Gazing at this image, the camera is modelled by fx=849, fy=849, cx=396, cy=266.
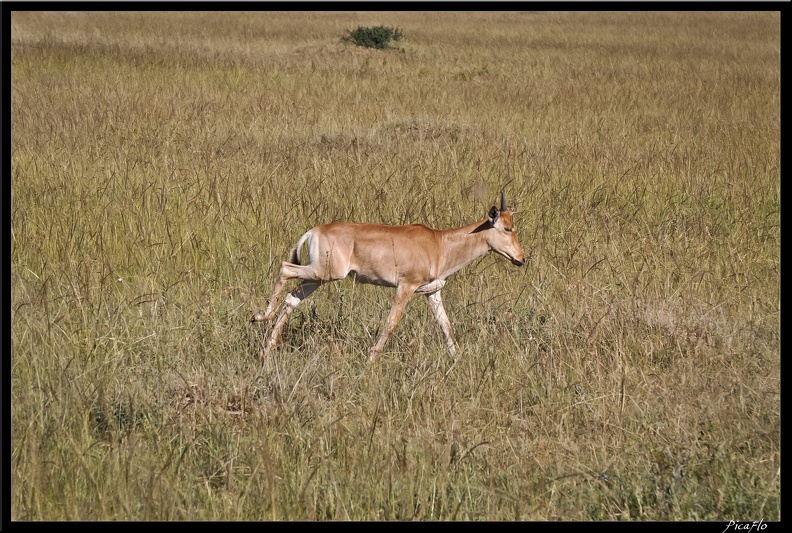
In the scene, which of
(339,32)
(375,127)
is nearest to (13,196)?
(375,127)

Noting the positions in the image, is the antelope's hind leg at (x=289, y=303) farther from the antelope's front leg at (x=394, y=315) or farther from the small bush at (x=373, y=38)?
the small bush at (x=373, y=38)

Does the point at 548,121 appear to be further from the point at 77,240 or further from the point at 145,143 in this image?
the point at 77,240

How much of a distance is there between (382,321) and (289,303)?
601 mm

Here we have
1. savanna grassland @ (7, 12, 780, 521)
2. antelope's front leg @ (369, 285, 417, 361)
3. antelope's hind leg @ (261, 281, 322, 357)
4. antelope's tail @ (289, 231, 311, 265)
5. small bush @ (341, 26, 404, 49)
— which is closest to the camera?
savanna grassland @ (7, 12, 780, 521)

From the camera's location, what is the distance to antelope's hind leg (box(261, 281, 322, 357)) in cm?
450

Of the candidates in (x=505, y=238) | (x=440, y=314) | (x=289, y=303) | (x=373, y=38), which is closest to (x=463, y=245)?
(x=505, y=238)

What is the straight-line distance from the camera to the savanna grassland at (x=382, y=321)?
124 inches

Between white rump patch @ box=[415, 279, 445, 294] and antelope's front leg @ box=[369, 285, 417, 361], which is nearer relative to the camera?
antelope's front leg @ box=[369, 285, 417, 361]

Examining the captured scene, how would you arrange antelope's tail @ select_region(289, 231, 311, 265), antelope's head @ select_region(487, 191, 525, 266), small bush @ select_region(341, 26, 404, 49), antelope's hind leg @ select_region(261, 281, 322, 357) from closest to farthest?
antelope's hind leg @ select_region(261, 281, 322, 357), antelope's tail @ select_region(289, 231, 311, 265), antelope's head @ select_region(487, 191, 525, 266), small bush @ select_region(341, 26, 404, 49)

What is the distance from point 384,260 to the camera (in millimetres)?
4582

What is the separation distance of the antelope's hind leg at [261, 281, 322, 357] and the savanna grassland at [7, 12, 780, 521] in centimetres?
11

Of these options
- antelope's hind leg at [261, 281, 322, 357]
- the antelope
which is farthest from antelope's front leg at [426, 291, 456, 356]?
antelope's hind leg at [261, 281, 322, 357]

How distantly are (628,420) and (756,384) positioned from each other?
2.28 feet

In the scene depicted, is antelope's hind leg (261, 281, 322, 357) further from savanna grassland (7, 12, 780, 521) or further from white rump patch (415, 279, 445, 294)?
white rump patch (415, 279, 445, 294)
